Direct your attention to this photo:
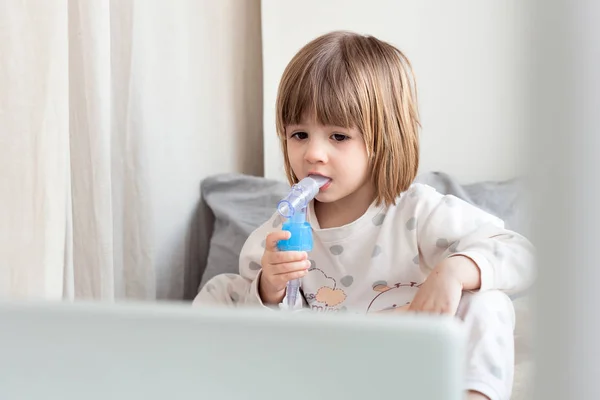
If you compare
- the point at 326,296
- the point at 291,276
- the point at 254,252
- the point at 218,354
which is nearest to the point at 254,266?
the point at 254,252

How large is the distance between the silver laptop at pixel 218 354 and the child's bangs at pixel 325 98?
0.71 meters

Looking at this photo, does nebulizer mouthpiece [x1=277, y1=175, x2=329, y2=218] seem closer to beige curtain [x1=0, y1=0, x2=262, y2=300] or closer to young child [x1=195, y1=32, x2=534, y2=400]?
young child [x1=195, y1=32, x2=534, y2=400]

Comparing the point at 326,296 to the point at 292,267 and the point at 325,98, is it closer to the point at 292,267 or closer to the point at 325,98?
the point at 292,267

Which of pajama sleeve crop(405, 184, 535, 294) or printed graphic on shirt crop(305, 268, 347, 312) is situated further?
printed graphic on shirt crop(305, 268, 347, 312)

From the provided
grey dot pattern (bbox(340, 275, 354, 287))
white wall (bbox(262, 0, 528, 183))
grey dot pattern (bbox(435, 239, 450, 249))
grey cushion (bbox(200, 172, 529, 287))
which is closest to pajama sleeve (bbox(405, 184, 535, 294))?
grey dot pattern (bbox(435, 239, 450, 249))

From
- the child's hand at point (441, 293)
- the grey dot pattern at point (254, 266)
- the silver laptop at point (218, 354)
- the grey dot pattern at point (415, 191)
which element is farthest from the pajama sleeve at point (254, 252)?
the silver laptop at point (218, 354)

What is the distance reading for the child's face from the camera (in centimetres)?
106

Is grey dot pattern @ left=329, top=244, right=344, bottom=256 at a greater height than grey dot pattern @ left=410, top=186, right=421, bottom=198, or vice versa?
grey dot pattern @ left=410, top=186, right=421, bottom=198

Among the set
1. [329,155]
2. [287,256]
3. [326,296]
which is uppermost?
[329,155]

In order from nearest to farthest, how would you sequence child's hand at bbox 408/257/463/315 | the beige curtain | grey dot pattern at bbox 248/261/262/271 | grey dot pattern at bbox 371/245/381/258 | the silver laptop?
the silver laptop < child's hand at bbox 408/257/463/315 < the beige curtain < grey dot pattern at bbox 371/245/381/258 < grey dot pattern at bbox 248/261/262/271

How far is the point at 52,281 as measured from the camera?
3.35 ft

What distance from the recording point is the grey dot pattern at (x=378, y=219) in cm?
114

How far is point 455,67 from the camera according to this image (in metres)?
1.65

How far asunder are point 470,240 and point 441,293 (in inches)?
6.5
